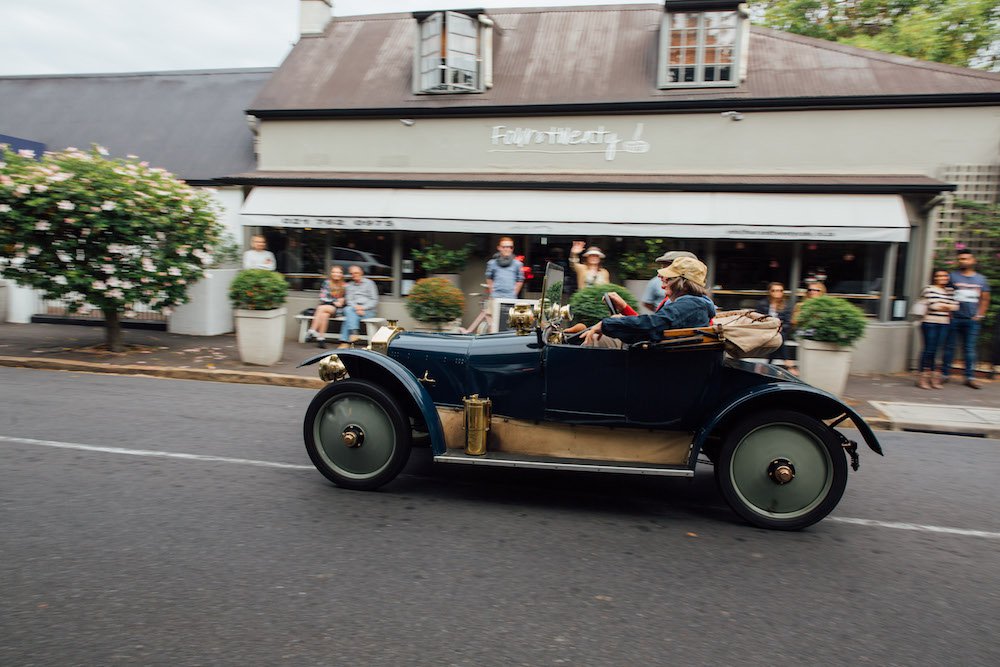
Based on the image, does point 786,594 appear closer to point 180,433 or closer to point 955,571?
point 955,571

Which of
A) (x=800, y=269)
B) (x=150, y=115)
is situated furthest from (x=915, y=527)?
(x=150, y=115)

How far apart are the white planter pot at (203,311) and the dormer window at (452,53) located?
528 cm

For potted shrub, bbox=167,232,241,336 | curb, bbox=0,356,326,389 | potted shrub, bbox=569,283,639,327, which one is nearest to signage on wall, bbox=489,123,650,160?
potted shrub, bbox=569,283,639,327

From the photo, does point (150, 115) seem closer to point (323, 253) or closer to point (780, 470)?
point (323, 253)

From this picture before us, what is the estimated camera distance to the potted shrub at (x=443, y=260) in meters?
11.9

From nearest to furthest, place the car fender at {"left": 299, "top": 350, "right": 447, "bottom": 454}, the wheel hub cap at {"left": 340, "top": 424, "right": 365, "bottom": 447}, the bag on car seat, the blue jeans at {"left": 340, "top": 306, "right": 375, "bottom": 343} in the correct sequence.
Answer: the bag on car seat → the car fender at {"left": 299, "top": 350, "right": 447, "bottom": 454} → the wheel hub cap at {"left": 340, "top": 424, "right": 365, "bottom": 447} → the blue jeans at {"left": 340, "top": 306, "right": 375, "bottom": 343}

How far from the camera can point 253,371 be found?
29.5 feet

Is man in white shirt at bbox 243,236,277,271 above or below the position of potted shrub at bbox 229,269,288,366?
above

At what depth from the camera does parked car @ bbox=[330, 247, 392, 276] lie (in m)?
12.7

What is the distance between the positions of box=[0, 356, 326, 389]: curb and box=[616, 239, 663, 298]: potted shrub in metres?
5.29

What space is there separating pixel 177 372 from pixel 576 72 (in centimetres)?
870

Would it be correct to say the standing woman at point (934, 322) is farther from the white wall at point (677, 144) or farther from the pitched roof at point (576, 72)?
the pitched roof at point (576, 72)

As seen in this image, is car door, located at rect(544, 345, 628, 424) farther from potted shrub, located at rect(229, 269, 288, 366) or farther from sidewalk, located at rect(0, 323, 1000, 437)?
potted shrub, located at rect(229, 269, 288, 366)

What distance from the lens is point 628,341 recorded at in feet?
13.1
